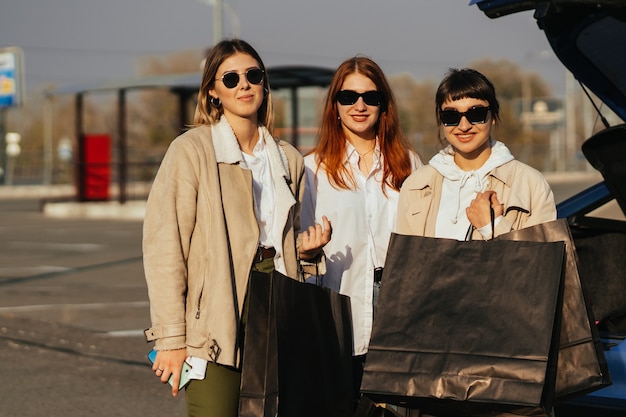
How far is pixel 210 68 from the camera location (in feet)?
11.6

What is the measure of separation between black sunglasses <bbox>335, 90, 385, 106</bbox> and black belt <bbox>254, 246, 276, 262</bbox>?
77 cm

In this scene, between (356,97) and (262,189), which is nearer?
(262,189)

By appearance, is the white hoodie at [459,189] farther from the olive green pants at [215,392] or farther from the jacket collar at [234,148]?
the olive green pants at [215,392]

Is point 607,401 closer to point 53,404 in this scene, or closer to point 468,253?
point 468,253

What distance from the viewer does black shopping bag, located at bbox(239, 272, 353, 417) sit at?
313 cm

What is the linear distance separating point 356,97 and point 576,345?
1.34 metres

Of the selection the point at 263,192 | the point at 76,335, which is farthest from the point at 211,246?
the point at 76,335

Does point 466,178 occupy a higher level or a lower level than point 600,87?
lower

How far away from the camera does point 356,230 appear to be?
3.87m

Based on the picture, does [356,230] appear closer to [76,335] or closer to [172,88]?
[76,335]

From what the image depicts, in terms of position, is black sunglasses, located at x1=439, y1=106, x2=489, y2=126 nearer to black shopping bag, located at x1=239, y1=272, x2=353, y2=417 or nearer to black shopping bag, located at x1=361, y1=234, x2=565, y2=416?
black shopping bag, located at x1=361, y1=234, x2=565, y2=416

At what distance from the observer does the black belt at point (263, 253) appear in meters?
3.37

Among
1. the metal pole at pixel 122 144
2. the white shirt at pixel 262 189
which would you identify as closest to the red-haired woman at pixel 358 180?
the white shirt at pixel 262 189

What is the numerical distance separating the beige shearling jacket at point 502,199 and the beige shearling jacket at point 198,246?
1.87 ft
